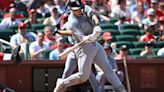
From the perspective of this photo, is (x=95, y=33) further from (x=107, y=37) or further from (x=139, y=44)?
(x=139, y=44)

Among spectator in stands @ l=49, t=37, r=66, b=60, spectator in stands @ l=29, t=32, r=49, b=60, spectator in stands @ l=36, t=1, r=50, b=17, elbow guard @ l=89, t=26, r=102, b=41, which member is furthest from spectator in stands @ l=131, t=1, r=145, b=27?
elbow guard @ l=89, t=26, r=102, b=41

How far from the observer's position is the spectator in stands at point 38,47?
11.7 m

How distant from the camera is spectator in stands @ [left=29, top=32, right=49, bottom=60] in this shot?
11.7 m

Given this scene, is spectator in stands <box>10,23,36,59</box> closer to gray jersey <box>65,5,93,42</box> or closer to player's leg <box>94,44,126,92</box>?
gray jersey <box>65,5,93,42</box>

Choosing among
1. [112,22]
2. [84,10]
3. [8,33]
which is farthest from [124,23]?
[84,10]

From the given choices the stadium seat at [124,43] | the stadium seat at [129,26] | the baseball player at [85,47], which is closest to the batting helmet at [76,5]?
the baseball player at [85,47]

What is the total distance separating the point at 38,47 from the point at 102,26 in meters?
2.17

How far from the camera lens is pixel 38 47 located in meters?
12.0

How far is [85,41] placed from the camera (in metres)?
8.31

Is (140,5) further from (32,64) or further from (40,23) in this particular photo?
(32,64)

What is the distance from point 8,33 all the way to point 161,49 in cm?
352

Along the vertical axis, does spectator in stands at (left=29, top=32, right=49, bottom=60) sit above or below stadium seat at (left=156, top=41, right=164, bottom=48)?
above

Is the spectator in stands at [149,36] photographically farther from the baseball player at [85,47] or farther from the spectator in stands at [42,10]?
the baseball player at [85,47]

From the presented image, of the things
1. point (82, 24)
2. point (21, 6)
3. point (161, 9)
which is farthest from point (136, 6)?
point (82, 24)
